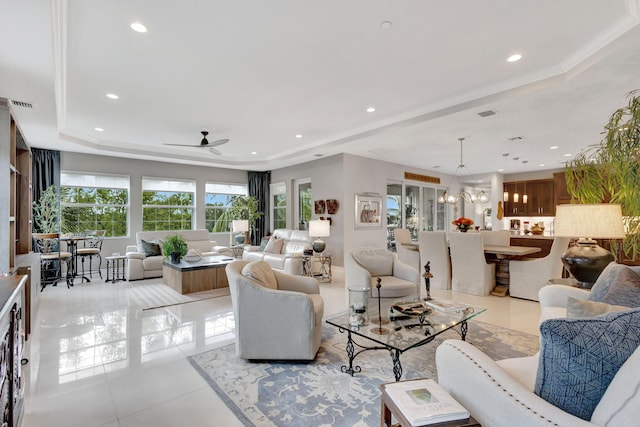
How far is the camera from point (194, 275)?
5.20 m

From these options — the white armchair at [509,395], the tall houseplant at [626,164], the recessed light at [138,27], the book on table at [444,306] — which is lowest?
the book on table at [444,306]

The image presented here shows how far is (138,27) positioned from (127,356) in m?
2.95

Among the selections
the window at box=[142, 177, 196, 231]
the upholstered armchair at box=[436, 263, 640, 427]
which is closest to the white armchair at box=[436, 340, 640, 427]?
the upholstered armchair at box=[436, 263, 640, 427]

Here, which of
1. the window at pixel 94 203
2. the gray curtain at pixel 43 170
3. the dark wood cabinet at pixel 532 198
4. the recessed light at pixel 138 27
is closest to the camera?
the recessed light at pixel 138 27

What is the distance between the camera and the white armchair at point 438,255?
5.44m

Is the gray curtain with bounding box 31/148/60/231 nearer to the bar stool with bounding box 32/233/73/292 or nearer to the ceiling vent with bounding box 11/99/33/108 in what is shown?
the bar stool with bounding box 32/233/73/292

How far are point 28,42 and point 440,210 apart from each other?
10.4 meters

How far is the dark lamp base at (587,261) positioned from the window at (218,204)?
8.23 m

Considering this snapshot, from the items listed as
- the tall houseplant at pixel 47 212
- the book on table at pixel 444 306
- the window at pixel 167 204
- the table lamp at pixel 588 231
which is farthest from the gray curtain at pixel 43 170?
the table lamp at pixel 588 231

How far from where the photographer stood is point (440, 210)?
419 inches

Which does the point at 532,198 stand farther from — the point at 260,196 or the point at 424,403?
the point at 424,403

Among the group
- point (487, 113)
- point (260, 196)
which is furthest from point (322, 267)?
point (260, 196)

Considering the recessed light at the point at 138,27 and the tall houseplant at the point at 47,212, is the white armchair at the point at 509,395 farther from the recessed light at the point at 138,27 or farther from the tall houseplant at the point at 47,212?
the tall houseplant at the point at 47,212

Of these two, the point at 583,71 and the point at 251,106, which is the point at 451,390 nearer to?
the point at 583,71
